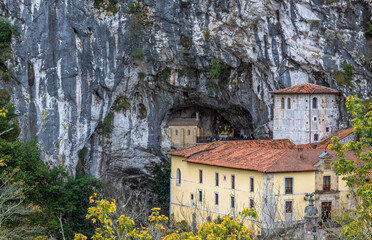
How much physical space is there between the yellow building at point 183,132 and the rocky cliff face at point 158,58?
9.54ft

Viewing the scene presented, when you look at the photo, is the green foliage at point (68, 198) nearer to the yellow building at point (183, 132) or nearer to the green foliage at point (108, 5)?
the yellow building at point (183, 132)

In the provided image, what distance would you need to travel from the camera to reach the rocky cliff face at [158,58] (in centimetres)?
5234

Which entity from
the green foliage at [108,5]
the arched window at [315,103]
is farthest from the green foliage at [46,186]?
the arched window at [315,103]

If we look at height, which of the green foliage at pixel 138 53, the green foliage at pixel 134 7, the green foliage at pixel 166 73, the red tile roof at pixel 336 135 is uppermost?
the green foliage at pixel 134 7

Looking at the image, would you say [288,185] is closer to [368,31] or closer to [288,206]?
[288,206]

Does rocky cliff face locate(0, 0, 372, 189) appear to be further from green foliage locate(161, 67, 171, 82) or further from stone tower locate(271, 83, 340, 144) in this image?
stone tower locate(271, 83, 340, 144)

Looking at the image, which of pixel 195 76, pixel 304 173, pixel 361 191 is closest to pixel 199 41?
pixel 195 76

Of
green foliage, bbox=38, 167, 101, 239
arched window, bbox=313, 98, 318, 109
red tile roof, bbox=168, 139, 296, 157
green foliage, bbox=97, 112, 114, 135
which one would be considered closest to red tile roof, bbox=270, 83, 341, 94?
arched window, bbox=313, 98, 318, 109

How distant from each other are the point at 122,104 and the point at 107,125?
2.18 meters

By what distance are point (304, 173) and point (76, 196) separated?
17.1 meters

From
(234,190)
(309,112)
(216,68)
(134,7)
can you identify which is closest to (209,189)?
(234,190)

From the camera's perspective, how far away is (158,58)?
59.6 meters

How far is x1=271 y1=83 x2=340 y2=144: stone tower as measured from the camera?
53156 mm

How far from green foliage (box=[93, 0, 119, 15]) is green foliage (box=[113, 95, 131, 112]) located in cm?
737
